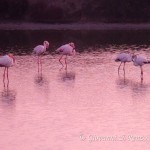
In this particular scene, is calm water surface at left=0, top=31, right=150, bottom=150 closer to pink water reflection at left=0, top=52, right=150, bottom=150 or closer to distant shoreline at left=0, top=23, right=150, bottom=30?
pink water reflection at left=0, top=52, right=150, bottom=150

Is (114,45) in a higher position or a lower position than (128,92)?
higher

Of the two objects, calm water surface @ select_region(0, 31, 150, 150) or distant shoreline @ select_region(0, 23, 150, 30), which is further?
distant shoreline @ select_region(0, 23, 150, 30)

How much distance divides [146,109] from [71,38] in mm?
17537

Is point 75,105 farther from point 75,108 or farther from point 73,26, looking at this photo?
point 73,26

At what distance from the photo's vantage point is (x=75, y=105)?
1772 centimetres

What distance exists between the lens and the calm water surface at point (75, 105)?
1443cm

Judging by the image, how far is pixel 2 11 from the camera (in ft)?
134

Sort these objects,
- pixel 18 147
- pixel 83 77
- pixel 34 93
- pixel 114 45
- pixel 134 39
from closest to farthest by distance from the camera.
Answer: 1. pixel 18 147
2. pixel 34 93
3. pixel 83 77
4. pixel 114 45
5. pixel 134 39

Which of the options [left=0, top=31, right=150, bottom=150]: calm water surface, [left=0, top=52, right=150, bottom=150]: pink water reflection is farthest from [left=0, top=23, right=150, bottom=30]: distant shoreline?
[left=0, top=52, right=150, bottom=150]: pink water reflection

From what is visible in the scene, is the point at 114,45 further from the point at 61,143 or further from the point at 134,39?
the point at 61,143

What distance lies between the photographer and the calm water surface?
568 inches

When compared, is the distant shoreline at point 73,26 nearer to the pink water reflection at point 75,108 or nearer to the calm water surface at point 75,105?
the calm water surface at point 75,105

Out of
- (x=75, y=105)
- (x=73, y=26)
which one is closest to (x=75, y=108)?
(x=75, y=105)

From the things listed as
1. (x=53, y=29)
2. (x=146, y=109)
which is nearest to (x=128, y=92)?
(x=146, y=109)
